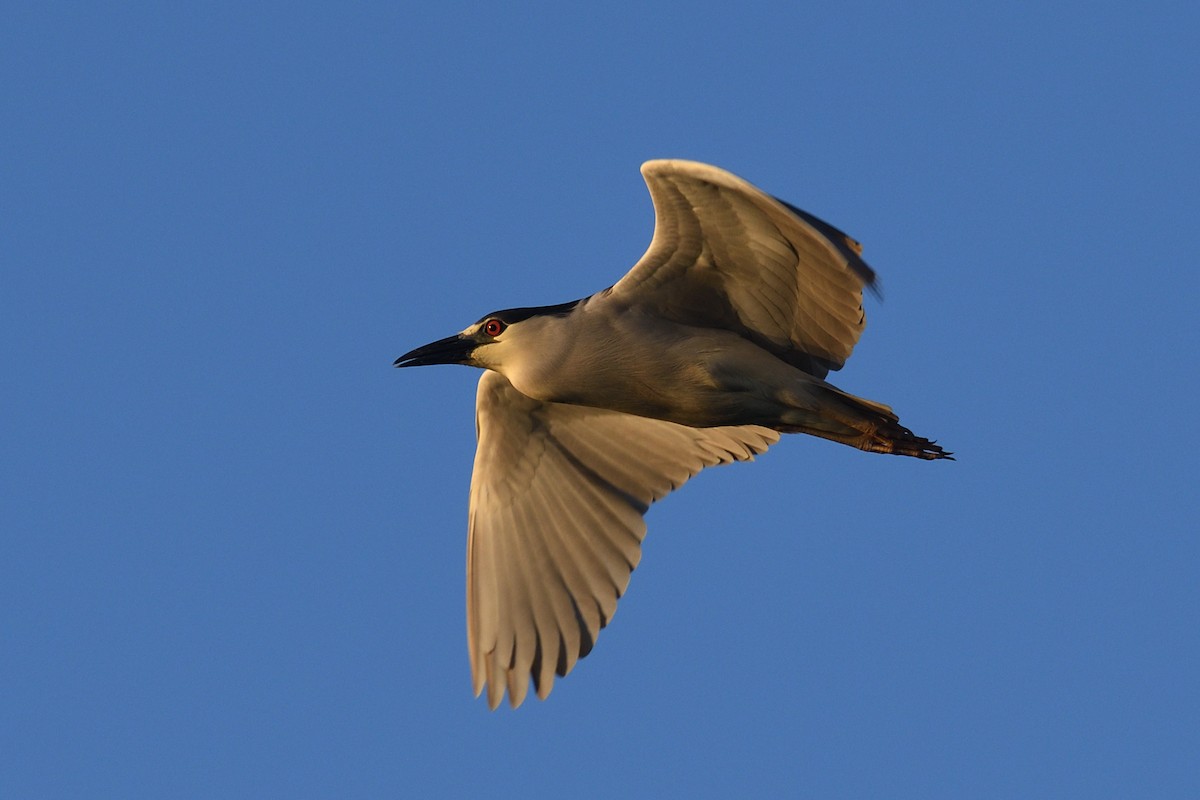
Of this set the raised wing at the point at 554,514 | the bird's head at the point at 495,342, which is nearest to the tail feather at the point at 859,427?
the raised wing at the point at 554,514

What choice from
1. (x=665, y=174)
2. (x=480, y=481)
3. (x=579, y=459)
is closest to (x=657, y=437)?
(x=579, y=459)

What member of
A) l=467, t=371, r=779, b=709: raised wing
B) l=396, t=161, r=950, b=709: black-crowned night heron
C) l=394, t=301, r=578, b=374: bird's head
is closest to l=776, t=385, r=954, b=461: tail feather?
l=396, t=161, r=950, b=709: black-crowned night heron

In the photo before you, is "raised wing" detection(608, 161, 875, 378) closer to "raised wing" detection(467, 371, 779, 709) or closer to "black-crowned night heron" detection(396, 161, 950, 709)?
"black-crowned night heron" detection(396, 161, 950, 709)

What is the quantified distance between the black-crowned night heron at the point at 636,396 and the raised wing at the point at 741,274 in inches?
0.4

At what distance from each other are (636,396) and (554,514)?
1752 mm

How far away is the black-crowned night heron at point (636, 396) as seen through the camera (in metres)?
9.59

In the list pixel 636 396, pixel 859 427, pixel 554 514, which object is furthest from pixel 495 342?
pixel 859 427

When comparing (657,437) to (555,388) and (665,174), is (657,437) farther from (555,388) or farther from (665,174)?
(665,174)

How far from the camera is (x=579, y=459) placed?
11.8m

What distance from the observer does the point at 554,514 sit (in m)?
11.7

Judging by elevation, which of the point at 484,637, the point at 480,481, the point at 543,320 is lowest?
the point at 484,637

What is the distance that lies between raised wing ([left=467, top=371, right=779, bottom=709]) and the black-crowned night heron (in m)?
0.01

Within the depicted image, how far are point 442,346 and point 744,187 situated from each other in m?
2.98

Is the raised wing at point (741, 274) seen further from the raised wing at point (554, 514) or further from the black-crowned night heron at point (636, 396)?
the raised wing at point (554, 514)
